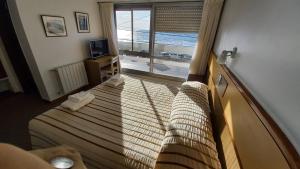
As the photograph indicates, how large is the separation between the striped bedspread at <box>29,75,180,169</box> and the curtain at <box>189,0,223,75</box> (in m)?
1.56

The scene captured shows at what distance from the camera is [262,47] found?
30.8 inches

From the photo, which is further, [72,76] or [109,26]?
[109,26]

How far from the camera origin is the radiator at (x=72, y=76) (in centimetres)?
273

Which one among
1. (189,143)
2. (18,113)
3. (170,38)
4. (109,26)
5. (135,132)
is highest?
(109,26)

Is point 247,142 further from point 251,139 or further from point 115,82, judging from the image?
point 115,82

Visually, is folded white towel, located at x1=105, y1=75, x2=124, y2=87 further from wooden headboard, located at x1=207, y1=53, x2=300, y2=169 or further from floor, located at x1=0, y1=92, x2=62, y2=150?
wooden headboard, located at x1=207, y1=53, x2=300, y2=169

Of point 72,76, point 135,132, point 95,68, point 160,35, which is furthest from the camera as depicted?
point 160,35

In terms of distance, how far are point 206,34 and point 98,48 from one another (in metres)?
2.63

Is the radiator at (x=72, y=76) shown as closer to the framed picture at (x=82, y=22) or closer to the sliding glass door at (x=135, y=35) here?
the framed picture at (x=82, y=22)

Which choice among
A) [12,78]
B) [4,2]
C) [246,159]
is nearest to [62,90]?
[12,78]

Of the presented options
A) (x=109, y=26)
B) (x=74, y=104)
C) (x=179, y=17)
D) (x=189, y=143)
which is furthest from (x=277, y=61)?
(x=109, y=26)

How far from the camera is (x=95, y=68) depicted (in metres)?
3.25

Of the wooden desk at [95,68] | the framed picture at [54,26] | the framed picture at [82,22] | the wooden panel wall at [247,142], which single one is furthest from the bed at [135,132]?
the framed picture at [82,22]

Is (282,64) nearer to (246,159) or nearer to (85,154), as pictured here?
(246,159)
